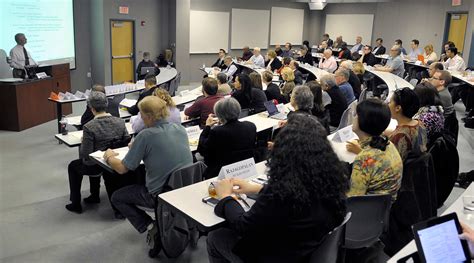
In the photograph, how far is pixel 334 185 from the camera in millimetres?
1859

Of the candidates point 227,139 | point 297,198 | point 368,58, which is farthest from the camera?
point 368,58

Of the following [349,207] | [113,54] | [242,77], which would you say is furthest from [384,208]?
[113,54]

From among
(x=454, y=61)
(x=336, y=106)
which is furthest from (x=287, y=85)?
(x=454, y=61)

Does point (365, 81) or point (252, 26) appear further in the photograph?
point (252, 26)

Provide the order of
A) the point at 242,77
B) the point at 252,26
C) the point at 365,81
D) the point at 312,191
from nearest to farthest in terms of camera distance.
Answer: the point at 312,191, the point at 242,77, the point at 365,81, the point at 252,26

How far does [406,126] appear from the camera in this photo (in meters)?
3.15

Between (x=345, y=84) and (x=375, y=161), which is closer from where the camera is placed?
(x=375, y=161)

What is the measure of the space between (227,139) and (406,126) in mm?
1347

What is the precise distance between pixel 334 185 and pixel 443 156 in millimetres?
2105

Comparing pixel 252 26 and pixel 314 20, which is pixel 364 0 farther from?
pixel 252 26

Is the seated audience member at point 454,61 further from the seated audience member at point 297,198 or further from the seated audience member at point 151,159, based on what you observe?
the seated audience member at point 297,198

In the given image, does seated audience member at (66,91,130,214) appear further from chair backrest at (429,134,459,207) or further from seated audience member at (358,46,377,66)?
seated audience member at (358,46,377,66)

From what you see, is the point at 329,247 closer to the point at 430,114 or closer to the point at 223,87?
the point at 430,114

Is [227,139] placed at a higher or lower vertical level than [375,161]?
lower
